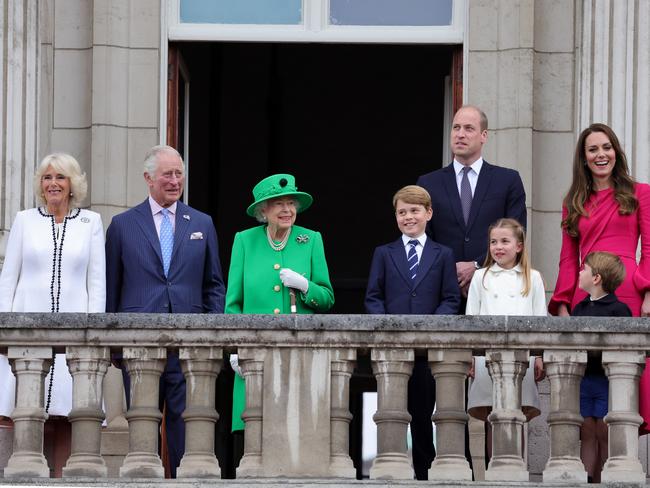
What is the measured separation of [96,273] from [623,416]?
2797 mm

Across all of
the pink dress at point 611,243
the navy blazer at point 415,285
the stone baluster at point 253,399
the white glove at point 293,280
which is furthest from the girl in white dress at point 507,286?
the stone baluster at point 253,399

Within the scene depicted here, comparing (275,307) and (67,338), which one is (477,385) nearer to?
(275,307)

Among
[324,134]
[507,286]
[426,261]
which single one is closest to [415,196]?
[426,261]

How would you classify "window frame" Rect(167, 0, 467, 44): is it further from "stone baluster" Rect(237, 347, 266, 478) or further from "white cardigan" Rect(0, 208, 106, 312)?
"stone baluster" Rect(237, 347, 266, 478)

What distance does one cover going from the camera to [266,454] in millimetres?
10516

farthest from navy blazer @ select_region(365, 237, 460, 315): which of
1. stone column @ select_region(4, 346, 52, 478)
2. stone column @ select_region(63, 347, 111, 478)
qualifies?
stone column @ select_region(4, 346, 52, 478)

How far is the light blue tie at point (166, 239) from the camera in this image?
11227 millimetres

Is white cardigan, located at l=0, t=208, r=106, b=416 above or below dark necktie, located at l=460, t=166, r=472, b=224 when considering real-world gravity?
below

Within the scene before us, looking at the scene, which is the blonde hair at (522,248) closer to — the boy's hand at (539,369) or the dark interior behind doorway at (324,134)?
the boy's hand at (539,369)

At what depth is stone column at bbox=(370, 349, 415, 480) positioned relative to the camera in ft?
34.2

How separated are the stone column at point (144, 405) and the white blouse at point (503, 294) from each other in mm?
1684

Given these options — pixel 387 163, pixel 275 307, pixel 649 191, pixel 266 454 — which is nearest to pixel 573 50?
pixel 649 191

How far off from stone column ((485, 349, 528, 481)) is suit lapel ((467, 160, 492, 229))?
1235 mm

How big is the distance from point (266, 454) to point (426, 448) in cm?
89
